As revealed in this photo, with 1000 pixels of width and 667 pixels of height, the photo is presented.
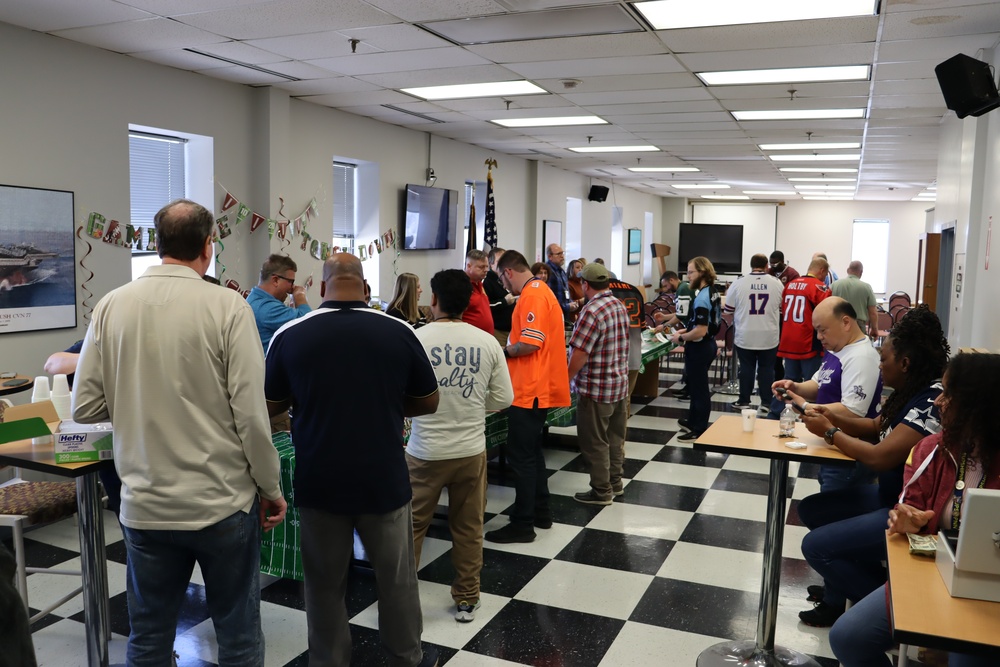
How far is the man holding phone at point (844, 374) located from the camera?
3.29 meters

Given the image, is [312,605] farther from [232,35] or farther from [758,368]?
[758,368]

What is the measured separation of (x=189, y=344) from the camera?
6.66 feet

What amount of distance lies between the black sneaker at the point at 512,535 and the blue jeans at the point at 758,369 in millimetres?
3806

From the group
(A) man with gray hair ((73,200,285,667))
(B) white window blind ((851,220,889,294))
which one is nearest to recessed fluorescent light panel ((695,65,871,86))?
(A) man with gray hair ((73,200,285,667))

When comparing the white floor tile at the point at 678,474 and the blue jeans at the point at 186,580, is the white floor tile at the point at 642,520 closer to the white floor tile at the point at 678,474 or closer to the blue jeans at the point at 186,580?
the white floor tile at the point at 678,474

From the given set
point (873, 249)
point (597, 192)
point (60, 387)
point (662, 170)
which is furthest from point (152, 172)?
point (873, 249)

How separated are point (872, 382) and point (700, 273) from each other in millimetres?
3634

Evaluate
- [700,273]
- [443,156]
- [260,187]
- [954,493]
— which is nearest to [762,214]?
[443,156]

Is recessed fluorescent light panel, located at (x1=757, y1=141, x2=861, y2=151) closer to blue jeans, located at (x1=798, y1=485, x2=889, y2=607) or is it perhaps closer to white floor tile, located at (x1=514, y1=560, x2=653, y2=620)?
white floor tile, located at (x1=514, y1=560, x2=653, y2=620)

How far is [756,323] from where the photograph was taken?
23.1ft

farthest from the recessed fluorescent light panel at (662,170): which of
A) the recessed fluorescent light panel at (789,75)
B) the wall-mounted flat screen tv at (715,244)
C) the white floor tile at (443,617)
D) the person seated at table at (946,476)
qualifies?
the person seated at table at (946,476)

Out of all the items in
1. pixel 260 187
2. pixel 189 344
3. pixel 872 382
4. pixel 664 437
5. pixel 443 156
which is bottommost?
pixel 664 437

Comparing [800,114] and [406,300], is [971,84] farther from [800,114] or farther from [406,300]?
[406,300]

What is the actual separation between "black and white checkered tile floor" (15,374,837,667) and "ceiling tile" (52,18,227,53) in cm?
295
